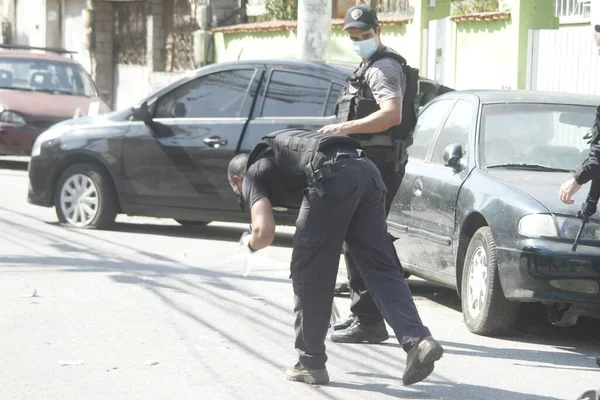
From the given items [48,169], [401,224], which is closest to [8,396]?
[401,224]

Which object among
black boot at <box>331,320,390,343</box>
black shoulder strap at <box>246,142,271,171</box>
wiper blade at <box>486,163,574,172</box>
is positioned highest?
black shoulder strap at <box>246,142,271,171</box>

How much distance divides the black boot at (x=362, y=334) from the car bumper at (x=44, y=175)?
581 centimetres

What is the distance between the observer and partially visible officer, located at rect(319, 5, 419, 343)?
23.9 ft

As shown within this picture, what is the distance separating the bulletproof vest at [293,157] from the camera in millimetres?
6199

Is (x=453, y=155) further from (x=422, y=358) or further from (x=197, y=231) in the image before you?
(x=197, y=231)

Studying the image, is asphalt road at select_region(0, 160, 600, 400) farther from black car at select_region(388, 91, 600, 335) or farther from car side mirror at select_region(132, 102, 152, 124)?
car side mirror at select_region(132, 102, 152, 124)

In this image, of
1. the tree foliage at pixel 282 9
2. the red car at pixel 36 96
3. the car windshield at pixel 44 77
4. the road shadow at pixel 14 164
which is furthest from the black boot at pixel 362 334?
the tree foliage at pixel 282 9

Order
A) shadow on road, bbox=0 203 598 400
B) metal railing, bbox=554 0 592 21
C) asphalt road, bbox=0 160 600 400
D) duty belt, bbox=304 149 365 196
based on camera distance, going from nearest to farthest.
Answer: duty belt, bbox=304 149 365 196 < asphalt road, bbox=0 160 600 400 < shadow on road, bbox=0 203 598 400 < metal railing, bbox=554 0 592 21

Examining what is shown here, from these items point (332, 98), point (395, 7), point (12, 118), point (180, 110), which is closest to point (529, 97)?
point (332, 98)

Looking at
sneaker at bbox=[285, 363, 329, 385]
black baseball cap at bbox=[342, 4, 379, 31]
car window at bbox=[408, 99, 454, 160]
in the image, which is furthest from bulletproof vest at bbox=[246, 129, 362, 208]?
car window at bbox=[408, 99, 454, 160]

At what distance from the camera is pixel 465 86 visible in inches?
740

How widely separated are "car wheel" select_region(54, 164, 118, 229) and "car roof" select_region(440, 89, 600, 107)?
450 centimetres

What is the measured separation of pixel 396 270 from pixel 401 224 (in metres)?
2.63

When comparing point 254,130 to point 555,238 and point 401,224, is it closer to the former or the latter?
point 401,224
